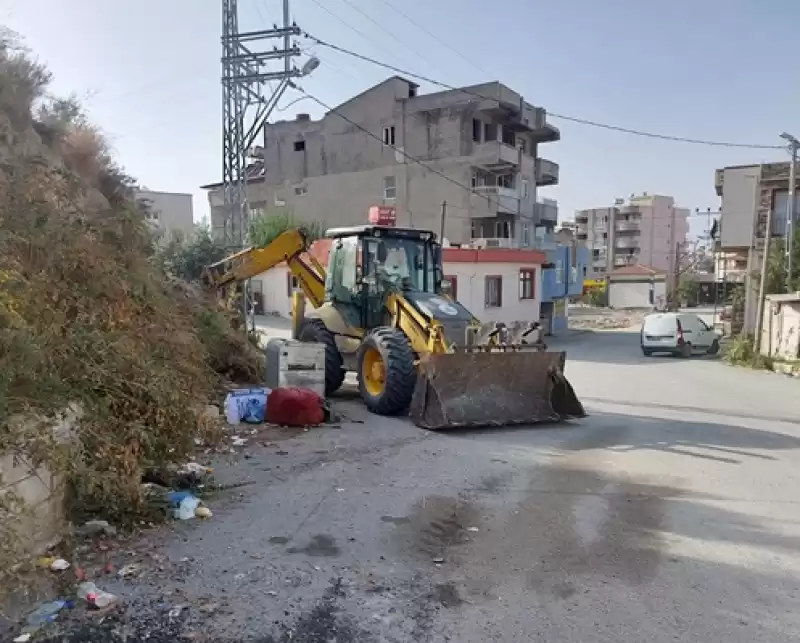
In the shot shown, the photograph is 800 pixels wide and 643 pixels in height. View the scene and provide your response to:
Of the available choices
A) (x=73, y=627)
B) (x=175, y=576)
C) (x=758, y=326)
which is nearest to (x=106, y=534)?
(x=175, y=576)

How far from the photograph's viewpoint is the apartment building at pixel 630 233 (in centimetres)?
9175

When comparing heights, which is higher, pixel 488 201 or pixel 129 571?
pixel 488 201

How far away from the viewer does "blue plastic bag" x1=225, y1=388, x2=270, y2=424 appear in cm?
856

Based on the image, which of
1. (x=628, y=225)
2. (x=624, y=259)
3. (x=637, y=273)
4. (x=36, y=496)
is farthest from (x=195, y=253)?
(x=628, y=225)

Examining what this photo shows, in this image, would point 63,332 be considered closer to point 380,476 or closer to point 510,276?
point 380,476

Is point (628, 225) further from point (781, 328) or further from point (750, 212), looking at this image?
point (781, 328)

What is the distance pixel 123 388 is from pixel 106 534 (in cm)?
113

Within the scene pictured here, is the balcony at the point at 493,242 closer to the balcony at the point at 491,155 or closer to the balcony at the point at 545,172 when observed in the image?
the balcony at the point at 491,155

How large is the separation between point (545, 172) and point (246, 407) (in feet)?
129

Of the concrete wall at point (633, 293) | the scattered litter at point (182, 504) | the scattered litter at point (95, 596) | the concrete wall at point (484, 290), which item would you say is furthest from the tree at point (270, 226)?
the concrete wall at point (633, 293)

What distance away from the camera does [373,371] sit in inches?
391

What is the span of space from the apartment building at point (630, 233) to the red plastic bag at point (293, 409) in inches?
3387

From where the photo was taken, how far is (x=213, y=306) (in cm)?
1171

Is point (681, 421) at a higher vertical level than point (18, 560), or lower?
lower
